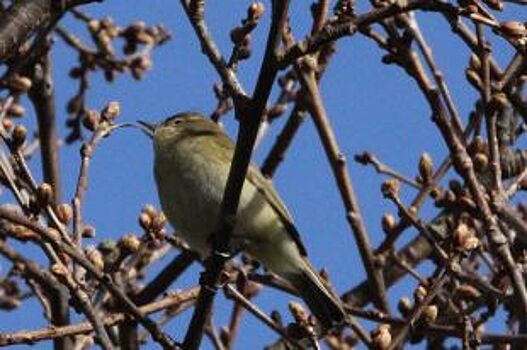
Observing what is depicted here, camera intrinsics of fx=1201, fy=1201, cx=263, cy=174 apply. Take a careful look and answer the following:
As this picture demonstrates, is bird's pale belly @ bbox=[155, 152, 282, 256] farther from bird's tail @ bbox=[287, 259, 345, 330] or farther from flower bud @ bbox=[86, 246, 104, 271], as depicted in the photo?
flower bud @ bbox=[86, 246, 104, 271]

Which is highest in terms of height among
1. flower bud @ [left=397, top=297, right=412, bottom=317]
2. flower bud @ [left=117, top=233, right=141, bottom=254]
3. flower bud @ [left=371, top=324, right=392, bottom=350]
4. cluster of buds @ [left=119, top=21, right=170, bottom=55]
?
cluster of buds @ [left=119, top=21, right=170, bottom=55]

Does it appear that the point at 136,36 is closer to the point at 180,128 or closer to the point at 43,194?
the point at 180,128

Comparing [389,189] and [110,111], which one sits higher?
[110,111]

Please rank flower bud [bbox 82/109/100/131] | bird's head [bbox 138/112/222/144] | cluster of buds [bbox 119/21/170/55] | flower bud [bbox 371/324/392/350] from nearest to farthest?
flower bud [bbox 371/324/392/350], flower bud [bbox 82/109/100/131], bird's head [bbox 138/112/222/144], cluster of buds [bbox 119/21/170/55]

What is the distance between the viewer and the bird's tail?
16.5 ft

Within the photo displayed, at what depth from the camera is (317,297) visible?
5.39m

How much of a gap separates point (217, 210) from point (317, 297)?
2.04ft

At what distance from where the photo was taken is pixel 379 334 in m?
3.81

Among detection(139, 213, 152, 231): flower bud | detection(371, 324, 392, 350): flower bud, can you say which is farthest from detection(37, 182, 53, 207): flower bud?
detection(371, 324, 392, 350): flower bud

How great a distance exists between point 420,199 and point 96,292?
4.78ft

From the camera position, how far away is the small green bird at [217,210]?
5.26m

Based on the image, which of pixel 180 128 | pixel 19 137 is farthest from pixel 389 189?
pixel 180 128

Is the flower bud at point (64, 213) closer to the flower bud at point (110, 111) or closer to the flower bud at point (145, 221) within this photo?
the flower bud at point (145, 221)

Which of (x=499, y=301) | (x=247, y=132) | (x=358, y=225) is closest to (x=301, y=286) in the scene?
(x=358, y=225)
